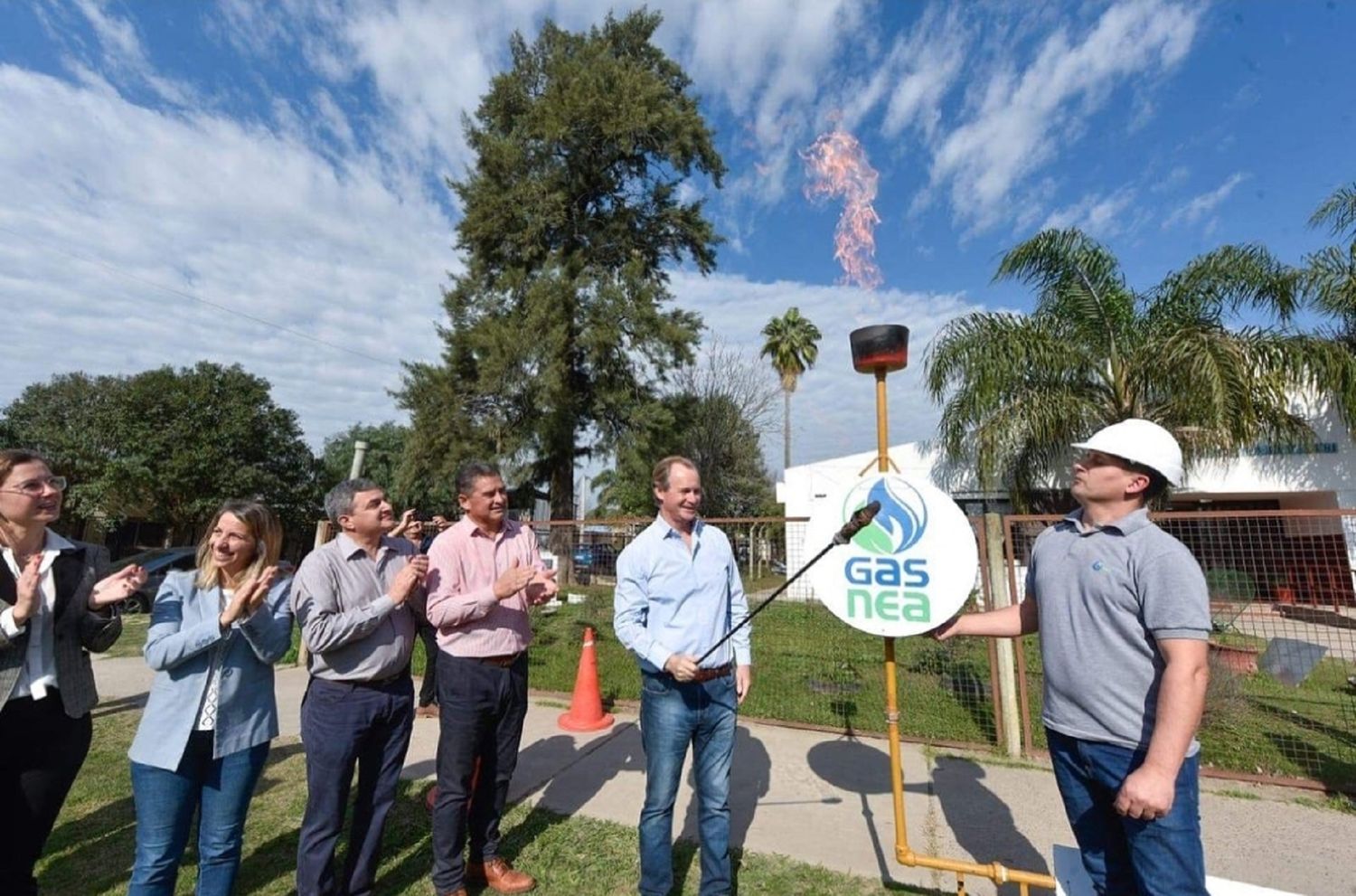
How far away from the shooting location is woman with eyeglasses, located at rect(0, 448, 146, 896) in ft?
7.06

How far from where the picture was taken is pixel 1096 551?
6.16 feet

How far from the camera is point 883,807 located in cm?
369

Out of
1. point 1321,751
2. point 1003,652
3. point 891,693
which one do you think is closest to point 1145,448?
point 891,693

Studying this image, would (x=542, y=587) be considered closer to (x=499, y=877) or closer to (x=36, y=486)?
(x=499, y=877)

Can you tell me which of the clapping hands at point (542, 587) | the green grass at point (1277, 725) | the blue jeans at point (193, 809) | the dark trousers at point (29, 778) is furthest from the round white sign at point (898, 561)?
the green grass at point (1277, 725)

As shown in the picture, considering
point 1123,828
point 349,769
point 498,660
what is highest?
point 498,660

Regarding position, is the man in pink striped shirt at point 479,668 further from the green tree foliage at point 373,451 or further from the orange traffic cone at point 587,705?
the green tree foliage at point 373,451

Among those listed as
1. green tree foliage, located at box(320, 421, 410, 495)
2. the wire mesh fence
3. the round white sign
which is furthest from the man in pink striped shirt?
green tree foliage, located at box(320, 421, 410, 495)

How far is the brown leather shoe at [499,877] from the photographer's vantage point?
2891mm

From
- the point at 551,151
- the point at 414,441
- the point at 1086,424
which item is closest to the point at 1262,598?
the point at 1086,424

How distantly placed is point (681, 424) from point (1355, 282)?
49.2 feet

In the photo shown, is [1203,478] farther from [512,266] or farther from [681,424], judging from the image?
[512,266]

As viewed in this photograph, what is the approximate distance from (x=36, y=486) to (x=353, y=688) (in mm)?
1340

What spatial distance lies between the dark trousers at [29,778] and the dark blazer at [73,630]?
60 millimetres
